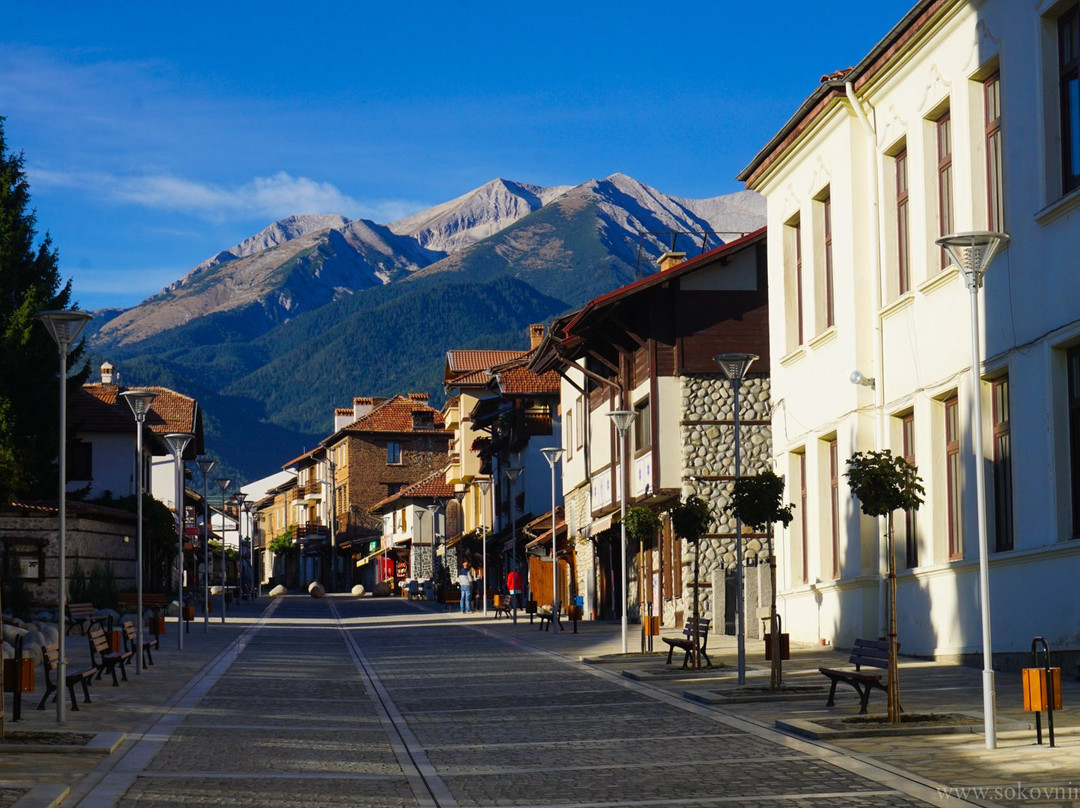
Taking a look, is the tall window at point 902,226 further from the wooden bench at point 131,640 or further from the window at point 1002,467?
the wooden bench at point 131,640

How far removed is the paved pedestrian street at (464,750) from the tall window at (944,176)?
25.5 feet

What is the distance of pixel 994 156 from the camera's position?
20203 millimetres

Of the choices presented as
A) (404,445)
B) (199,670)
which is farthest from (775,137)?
(404,445)

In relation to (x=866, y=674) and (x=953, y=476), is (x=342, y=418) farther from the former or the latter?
(x=866, y=674)

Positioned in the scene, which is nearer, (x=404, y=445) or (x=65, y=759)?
(x=65, y=759)

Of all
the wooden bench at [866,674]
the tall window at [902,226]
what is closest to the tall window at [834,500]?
the tall window at [902,226]

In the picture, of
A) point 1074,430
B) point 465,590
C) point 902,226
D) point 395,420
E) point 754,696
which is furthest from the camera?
point 395,420

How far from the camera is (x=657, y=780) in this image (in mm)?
11703

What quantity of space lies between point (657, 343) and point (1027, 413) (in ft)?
55.8

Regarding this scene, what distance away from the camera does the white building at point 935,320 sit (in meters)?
18.3

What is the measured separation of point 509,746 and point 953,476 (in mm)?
9848

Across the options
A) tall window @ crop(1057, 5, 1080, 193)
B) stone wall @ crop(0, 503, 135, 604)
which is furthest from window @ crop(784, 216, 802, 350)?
stone wall @ crop(0, 503, 135, 604)

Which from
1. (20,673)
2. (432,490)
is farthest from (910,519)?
(432,490)

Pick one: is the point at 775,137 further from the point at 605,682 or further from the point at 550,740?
the point at 550,740
